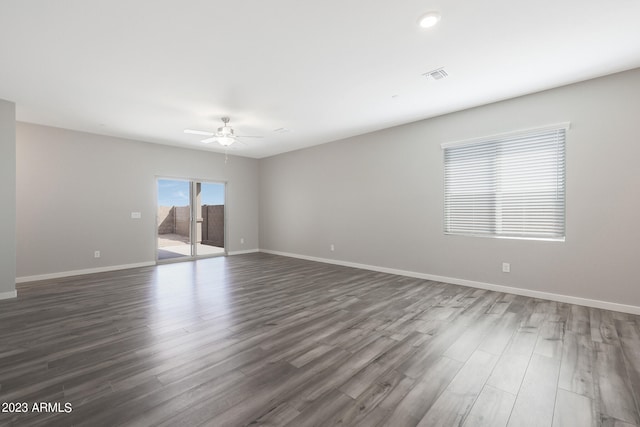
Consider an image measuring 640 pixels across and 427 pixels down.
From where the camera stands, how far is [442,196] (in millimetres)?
4637

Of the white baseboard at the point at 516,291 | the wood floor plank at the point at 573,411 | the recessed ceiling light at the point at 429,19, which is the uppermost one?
the recessed ceiling light at the point at 429,19

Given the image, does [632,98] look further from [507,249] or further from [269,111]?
[269,111]

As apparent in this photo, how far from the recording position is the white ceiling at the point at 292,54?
2.21 m

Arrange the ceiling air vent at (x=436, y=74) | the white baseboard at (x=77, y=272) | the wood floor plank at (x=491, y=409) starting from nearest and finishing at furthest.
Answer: the wood floor plank at (x=491, y=409), the ceiling air vent at (x=436, y=74), the white baseboard at (x=77, y=272)

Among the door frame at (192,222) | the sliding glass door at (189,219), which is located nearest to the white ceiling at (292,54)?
the door frame at (192,222)

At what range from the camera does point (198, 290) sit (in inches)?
166

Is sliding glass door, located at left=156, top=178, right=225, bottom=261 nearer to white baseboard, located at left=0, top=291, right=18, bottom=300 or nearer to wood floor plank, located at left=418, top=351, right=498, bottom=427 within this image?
white baseboard, located at left=0, top=291, right=18, bottom=300

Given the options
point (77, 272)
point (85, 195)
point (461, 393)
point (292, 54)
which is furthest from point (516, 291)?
point (85, 195)

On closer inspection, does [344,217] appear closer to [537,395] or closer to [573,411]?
[537,395]

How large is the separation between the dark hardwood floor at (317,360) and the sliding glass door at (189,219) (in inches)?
119

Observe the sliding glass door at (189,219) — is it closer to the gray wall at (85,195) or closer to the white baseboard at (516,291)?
the gray wall at (85,195)

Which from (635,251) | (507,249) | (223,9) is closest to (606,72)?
(635,251)

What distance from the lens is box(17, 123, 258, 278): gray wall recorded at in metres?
4.84

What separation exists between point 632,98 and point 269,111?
4592 millimetres
